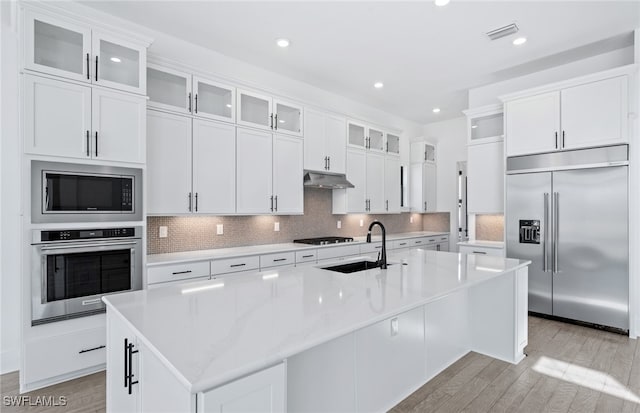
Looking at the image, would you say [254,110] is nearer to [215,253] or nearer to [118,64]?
[118,64]

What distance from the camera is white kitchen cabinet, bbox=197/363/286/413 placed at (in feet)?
3.19

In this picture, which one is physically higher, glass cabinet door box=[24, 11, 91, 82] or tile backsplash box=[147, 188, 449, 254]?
glass cabinet door box=[24, 11, 91, 82]

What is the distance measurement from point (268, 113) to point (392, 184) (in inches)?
106

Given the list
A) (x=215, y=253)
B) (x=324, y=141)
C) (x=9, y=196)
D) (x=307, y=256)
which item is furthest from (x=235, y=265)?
(x=324, y=141)

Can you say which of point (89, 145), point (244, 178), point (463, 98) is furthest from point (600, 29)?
point (89, 145)

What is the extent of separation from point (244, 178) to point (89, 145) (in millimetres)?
1528

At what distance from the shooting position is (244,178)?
384 centimetres

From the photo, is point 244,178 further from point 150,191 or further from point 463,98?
point 463,98

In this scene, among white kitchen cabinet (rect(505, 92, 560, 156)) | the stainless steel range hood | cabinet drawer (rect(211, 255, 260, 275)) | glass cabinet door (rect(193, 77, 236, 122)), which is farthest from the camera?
the stainless steel range hood

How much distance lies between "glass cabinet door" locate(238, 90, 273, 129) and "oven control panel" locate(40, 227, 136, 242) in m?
1.67

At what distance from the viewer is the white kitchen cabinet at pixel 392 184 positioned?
18.8 ft

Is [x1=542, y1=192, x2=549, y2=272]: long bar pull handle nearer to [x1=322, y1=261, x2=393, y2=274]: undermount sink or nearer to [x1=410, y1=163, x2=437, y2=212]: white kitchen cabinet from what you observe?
[x1=410, y1=163, x2=437, y2=212]: white kitchen cabinet

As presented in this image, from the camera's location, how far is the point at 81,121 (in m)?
2.63

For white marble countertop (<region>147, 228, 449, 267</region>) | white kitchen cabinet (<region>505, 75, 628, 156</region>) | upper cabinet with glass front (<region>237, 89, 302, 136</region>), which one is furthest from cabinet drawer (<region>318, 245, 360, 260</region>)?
white kitchen cabinet (<region>505, 75, 628, 156</region>)
